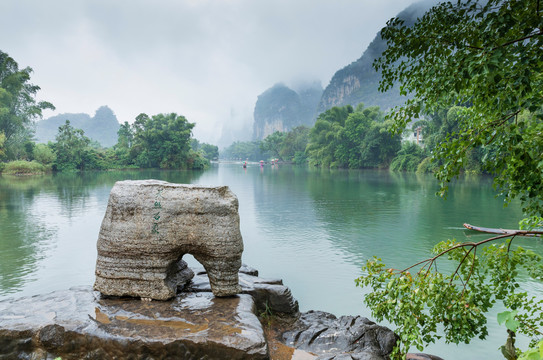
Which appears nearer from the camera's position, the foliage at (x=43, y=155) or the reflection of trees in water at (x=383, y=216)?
the reflection of trees in water at (x=383, y=216)

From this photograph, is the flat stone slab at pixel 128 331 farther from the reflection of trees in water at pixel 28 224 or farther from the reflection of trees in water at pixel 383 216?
A: the reflection of trees in water at pixel 383 216

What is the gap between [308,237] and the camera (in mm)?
11227

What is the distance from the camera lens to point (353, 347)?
172 inches

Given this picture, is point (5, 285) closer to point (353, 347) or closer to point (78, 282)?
point (78, 282)

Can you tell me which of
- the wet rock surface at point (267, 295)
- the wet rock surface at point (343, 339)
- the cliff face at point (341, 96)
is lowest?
the wet rock surface at point (343, 339)

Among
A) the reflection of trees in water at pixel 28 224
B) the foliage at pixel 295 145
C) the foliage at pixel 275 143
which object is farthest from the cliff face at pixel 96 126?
the reflection of trees in water at pixel 28 224

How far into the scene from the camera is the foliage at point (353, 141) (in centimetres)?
4572

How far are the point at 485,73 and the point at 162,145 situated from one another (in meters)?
48.6

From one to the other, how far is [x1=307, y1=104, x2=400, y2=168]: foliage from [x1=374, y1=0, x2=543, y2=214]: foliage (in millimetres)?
40200

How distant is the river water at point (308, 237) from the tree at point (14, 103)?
22.5 meters

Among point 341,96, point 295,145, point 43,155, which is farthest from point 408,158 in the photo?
point 341,96

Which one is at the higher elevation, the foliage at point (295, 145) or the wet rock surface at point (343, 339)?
the foliage at point (295, 145)

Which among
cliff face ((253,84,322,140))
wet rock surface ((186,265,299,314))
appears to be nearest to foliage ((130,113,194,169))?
wet rock surface ((186,265,299,314))

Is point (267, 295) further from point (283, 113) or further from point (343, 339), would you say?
point (283, 113)
